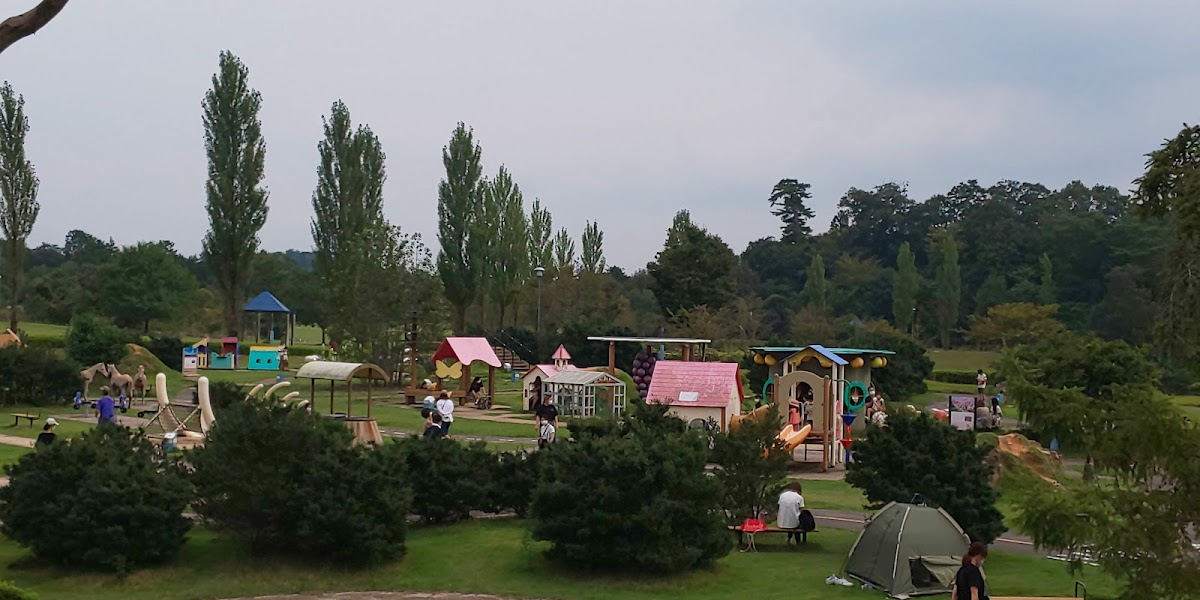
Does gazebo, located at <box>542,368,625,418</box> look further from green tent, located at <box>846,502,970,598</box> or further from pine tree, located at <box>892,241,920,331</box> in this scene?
pine tree, located at <box>892,241,920,331</box>

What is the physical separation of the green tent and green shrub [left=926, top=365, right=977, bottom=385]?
145ft

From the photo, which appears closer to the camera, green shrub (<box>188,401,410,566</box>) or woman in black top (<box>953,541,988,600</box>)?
woman in black top (<box>953,541,988,600</box>)

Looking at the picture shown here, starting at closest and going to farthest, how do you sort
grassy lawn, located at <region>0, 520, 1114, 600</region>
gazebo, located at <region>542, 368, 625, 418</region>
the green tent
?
grassy lawn, located at <region>0, 520, 1114, 600</region>
the green tent
gazebo, located at <region>542, 368, 625, 418</region>

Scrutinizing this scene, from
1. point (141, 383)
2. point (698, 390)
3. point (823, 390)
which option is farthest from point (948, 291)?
point (141, 383)

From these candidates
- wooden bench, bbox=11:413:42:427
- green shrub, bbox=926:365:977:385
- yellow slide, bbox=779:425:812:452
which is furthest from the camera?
green shrub, bbox=926:365:977:385

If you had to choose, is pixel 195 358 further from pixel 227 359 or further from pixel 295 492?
pixel 295 492

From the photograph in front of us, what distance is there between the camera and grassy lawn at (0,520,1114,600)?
49.6 feet

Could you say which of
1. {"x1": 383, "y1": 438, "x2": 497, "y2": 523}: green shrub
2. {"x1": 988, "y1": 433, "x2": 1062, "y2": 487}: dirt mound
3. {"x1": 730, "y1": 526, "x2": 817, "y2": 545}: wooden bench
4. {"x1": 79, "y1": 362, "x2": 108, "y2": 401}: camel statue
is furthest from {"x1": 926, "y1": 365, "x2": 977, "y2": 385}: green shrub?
{"x1": 383, "y1": 438, "x2": 497, "y2": 523}: green shrub


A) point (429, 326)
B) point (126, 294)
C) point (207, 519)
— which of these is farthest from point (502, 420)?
point (126, 294)

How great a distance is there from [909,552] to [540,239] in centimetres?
6103

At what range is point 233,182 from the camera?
174ft

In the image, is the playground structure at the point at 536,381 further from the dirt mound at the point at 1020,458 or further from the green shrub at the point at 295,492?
the green shrub at the point at 295,492

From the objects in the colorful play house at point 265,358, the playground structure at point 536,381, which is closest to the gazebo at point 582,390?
the playground structure at point 536,381

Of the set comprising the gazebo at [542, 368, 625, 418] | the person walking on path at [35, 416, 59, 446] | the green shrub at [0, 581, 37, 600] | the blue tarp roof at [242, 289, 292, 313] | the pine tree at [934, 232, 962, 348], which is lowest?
the green shrub at [0, 581, 37, 600]
